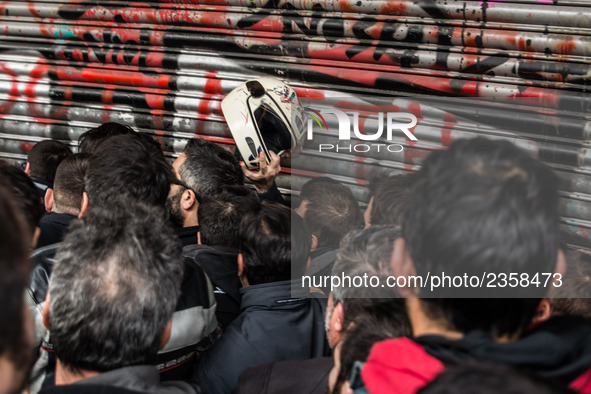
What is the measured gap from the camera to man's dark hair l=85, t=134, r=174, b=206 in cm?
258

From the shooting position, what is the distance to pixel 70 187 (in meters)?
3.04

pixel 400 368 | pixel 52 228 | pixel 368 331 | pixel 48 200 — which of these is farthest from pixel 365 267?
pixel 48 200

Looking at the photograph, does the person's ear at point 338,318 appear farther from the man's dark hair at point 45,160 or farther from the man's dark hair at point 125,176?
the man's dark hair at point 45,160

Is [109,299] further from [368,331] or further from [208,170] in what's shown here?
[208,170]

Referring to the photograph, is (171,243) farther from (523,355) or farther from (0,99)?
(0,99)

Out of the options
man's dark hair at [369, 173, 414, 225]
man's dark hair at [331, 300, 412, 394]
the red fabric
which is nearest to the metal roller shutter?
man's dark hair at [369, 173, 414, 225]

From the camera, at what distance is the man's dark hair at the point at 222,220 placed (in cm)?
286

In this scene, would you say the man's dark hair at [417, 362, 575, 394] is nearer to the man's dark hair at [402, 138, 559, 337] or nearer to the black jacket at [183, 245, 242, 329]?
the man's dark hair at [402, 138, 559, 337]

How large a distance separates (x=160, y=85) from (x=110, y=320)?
3129 millimetres

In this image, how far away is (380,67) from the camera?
380 centimetres

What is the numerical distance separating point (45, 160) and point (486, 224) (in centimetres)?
352

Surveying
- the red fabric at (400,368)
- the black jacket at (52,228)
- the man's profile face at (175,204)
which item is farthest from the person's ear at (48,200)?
the red fabric at (400,368)

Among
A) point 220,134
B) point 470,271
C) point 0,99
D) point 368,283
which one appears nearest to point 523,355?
point 470,271

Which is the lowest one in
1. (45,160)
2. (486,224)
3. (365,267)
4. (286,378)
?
(286,378)
